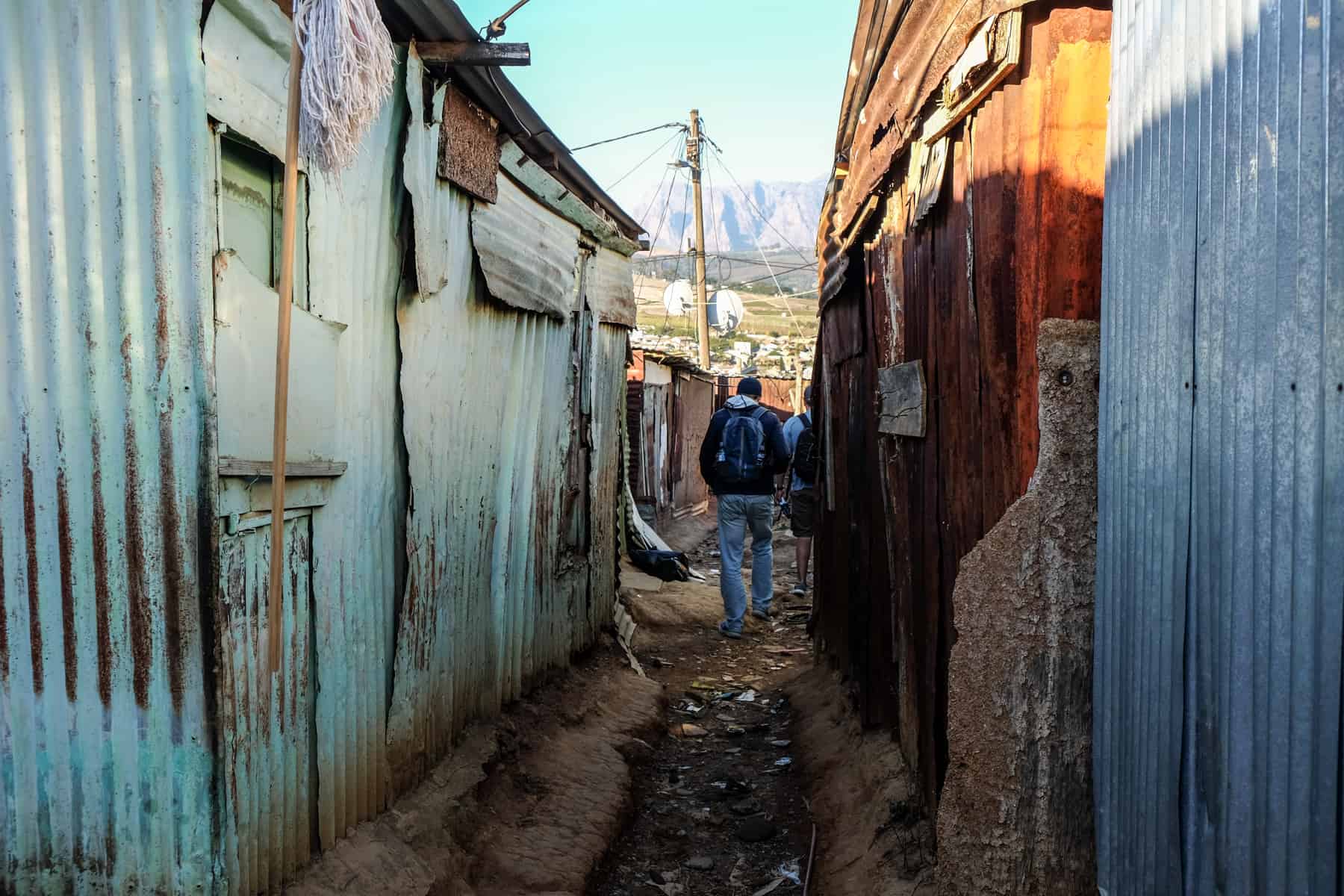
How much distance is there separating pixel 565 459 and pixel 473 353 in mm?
1743

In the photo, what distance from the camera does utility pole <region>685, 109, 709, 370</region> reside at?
66.8ft

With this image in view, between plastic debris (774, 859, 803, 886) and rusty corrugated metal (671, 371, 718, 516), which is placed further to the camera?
rusty corrugated metal (671, 371, 718, 516)

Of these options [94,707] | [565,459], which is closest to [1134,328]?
[94,707]

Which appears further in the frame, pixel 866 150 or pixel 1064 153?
pixel 866 150

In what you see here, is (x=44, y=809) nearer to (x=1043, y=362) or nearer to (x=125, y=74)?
(x=125, y=74)

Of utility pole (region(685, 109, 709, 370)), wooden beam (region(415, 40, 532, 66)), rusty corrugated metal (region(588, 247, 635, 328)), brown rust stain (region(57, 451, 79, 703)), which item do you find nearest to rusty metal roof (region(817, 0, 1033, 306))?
wooden beam (region(415, 40, 532, 66))

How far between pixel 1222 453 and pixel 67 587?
2821 mm

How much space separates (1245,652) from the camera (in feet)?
5.85

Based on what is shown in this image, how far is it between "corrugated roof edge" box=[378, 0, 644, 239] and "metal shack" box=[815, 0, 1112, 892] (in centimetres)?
176

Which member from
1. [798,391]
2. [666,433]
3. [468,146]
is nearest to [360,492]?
[468,146]

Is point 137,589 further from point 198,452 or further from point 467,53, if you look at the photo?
point 467,53

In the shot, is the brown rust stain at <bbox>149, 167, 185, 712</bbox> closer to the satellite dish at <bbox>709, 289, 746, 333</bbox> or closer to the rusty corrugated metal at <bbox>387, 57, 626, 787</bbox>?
the rusty corrugated metal at <bbox>387, 57, 626, 787</bbox>

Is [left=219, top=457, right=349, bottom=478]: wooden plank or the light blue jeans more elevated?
[left=219, top=457, right=349, bottom=478]: wooden plank

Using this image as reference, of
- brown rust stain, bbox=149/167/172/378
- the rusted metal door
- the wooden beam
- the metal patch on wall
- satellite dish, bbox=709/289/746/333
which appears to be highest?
satellite dish, bbox=709/289/746/333
